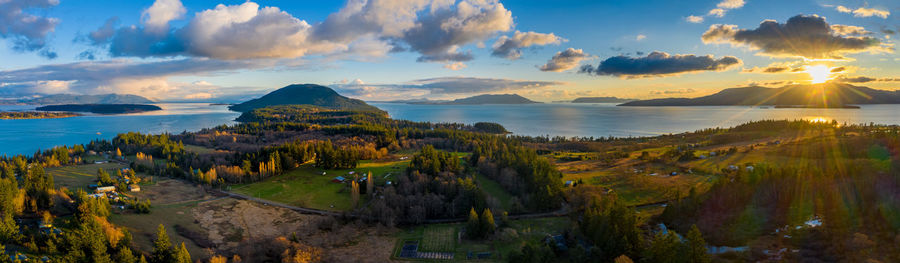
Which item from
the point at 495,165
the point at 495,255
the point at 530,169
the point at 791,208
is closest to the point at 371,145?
the point at 495,165

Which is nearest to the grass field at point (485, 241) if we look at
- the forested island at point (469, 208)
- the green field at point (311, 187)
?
the forested island at point (469, 208)

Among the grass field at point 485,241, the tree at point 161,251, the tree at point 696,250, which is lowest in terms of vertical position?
the grass field at point 485,241

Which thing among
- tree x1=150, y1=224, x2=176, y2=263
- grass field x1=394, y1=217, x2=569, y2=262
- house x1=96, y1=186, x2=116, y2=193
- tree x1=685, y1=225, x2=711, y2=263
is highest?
tree x1=685, y1=225, x2=711, y2=263

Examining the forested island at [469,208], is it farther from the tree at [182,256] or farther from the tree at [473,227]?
the tree at [182,256]

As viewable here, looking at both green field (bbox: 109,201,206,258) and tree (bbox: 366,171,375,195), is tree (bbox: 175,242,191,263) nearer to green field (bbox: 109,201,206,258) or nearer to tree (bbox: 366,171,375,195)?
green field (bbox: 109,201,206,258)

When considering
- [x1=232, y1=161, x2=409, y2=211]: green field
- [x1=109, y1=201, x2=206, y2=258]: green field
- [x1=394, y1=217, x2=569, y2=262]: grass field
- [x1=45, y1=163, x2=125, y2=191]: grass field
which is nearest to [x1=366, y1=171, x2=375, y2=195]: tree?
[x1=232, y1=161, x2=409, y2=211]: green field

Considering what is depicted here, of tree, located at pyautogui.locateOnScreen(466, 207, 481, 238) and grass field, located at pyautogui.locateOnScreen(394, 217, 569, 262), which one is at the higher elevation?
tree, located at pyautogui.locateOnScreen(466, 207, 481, 238)

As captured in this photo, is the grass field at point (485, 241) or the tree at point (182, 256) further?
the grass field at point (485, 241)
